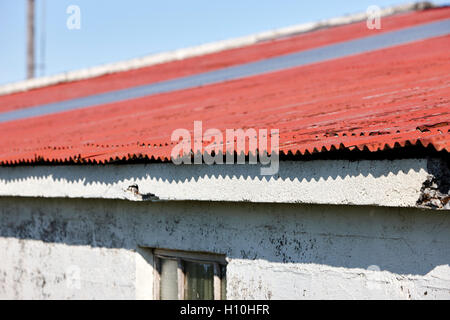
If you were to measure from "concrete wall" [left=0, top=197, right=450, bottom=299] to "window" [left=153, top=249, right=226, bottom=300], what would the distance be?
4.0 inches

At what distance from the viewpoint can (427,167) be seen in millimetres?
2385

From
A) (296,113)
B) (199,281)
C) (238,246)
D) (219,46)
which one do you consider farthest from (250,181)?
(219,46)

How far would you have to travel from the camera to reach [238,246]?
3.54 m

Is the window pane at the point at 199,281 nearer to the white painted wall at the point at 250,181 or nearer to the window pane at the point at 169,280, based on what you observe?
the window pane at the point at 169,280

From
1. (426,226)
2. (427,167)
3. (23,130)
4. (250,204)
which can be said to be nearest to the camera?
(427,167)

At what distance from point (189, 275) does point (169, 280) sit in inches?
8.8

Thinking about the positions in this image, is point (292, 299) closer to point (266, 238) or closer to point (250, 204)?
point (266, 238)

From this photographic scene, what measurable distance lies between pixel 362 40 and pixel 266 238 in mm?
5354

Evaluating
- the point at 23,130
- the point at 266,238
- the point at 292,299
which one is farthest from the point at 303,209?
the point at 23,130

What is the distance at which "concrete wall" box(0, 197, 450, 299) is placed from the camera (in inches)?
113

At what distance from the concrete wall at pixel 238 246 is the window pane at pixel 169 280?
110mm

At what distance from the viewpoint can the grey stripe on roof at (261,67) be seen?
725 cm

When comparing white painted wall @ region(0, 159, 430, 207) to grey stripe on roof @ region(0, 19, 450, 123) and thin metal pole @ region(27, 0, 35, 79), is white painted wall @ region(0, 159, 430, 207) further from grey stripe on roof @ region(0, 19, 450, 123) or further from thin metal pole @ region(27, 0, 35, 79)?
thin metal pole @ region(27, 0, 35, 79)

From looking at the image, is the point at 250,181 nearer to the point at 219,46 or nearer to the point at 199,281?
the point at 199,281
